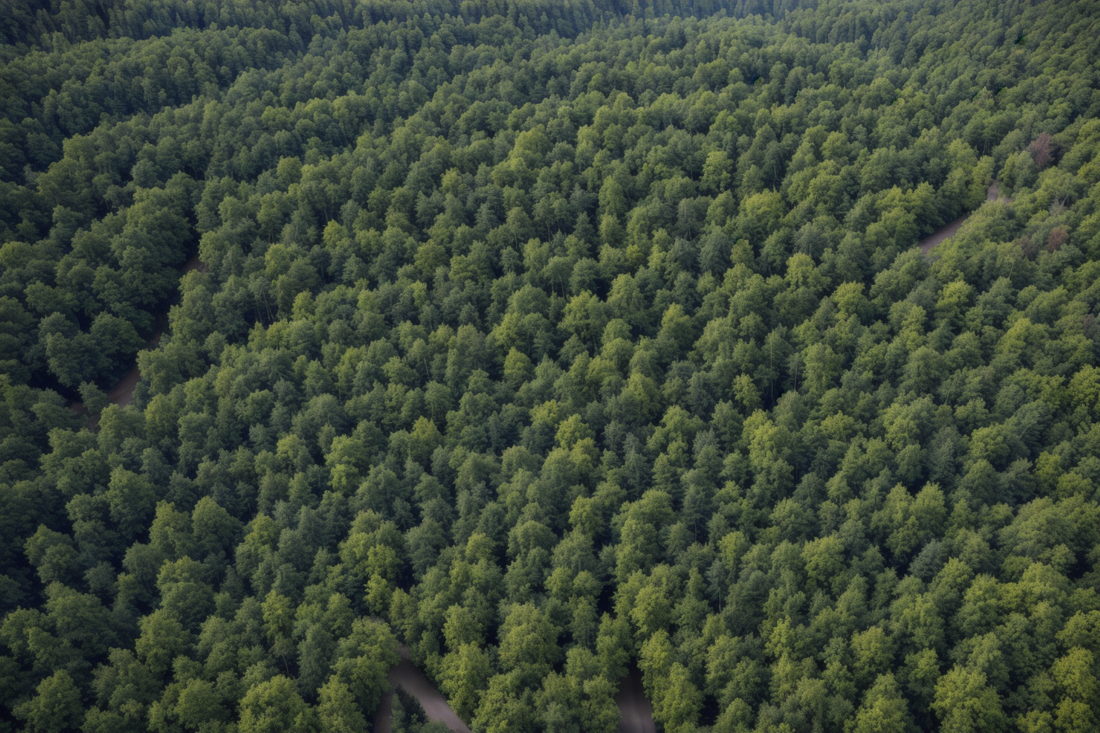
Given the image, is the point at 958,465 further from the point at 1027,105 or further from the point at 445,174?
the point at 445,174

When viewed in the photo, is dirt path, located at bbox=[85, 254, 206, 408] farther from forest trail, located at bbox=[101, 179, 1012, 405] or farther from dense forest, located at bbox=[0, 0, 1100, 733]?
dense forest, located at bbox=[0, 0, 1100, 733]

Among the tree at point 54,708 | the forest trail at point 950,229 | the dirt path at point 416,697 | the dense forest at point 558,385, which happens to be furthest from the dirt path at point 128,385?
the forest trail at point 950,229

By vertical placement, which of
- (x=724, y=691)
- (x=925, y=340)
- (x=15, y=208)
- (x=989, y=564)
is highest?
(x=15, y=208)

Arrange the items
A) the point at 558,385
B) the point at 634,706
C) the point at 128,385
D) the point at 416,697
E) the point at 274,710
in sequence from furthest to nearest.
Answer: the point at 128,385
the point at 558,385
the point at 416,697
the point at 634,706
the point at 274,710

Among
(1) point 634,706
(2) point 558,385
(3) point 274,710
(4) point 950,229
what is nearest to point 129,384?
(3) point 274,710

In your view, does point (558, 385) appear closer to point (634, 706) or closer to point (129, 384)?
point (634, 706)

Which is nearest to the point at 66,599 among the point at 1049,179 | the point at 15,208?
the point at 15,208

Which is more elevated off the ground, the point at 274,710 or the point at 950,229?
the point at 950,229
